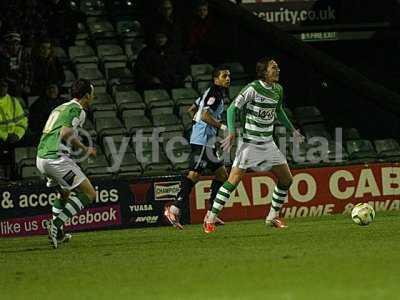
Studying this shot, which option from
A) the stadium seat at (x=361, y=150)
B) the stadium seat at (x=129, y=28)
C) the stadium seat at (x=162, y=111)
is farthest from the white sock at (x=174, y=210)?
the stadium seat at (x=129, y=28)

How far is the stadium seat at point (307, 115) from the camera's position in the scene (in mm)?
18745

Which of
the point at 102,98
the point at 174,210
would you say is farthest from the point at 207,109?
→ the point at 102,98

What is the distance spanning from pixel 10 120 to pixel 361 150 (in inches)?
242

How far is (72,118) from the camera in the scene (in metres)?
12.8

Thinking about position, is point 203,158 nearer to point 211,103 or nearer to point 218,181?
point 218,181

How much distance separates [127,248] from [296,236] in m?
2.12

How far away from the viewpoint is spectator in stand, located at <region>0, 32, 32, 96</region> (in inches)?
686

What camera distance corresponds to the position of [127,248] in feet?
41.8

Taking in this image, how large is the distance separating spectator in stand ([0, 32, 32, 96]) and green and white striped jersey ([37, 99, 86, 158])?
450 cm

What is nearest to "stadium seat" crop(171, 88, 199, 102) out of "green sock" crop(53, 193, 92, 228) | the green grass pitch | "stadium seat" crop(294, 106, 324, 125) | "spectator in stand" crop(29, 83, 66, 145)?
"stadium seat" crop(294, 106, 324, 125)

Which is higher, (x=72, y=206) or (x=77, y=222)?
(x=72, y=206)

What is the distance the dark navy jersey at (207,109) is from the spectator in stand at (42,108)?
266cm

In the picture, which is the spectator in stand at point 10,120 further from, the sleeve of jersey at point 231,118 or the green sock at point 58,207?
the sleeve of jersey at point 231,118

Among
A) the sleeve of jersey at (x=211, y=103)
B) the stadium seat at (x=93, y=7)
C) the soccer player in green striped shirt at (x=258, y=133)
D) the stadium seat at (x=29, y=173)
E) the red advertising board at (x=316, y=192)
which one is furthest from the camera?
the stadium seat at (x=93, y=7)
